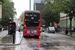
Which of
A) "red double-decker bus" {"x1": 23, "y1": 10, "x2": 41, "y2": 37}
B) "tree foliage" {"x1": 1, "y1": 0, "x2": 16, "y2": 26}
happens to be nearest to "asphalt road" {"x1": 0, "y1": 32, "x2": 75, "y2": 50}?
"red double-decker bus" {"x1": 23, "y1": 10, "x2": 41, "y2": 37}

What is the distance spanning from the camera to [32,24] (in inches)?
1136

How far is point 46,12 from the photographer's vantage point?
75500 millimetres

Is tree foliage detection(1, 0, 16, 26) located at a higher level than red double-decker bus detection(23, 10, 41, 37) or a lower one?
higher

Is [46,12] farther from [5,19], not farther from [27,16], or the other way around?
[27,16]

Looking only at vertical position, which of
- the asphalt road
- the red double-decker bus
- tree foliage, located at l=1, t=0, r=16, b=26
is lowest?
the asphalt road

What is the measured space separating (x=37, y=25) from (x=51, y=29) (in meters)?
28.8

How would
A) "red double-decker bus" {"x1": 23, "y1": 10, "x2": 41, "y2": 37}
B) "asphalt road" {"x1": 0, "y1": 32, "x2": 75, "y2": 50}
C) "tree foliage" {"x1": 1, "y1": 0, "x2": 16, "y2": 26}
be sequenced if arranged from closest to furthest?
"asphalt road" {"x1": 0, "y1": 32, "x2": 75, "y2": 50}, "red double-decker bus" {"x1": 23, "y1": 10, "x2": 41, "y2": 37}, "tree foliage" {"x1": 1, "y1": 0, "x2": 16, "y2": 26}

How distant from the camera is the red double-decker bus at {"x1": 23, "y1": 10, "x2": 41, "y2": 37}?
2861 centimetres

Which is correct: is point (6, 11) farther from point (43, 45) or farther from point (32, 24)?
point (43, 45)

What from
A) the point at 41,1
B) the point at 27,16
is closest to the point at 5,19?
the point at 27,16

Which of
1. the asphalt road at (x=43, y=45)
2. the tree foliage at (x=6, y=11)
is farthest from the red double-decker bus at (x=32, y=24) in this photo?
the tree foliage at (x=6, y=11)

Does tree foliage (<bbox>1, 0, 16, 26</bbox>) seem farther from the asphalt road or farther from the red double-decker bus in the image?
the asphalt road

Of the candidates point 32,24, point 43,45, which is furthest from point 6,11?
point 43,45

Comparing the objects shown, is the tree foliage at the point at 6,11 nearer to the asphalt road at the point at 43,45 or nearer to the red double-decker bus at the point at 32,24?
the red double-decker bus at the point at 32,24
